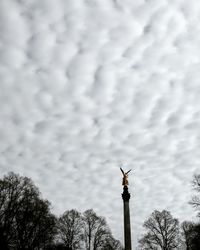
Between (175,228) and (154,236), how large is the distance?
14.6 ft

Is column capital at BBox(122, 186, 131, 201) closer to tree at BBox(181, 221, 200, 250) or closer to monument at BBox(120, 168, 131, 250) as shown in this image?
monument at BBox(120, 168, 131, 250)

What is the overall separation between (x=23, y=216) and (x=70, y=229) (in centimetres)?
2135

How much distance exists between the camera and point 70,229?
67688 mm

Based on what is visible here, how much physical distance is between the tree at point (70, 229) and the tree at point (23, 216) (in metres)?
13.7

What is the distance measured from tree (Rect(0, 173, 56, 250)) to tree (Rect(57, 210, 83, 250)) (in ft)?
44.9

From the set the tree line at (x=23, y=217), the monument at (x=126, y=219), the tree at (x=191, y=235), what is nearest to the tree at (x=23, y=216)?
the tree line at (x=23, y=217)

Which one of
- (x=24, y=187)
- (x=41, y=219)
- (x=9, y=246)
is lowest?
(x=9, y=246)

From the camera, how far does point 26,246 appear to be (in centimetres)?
5144

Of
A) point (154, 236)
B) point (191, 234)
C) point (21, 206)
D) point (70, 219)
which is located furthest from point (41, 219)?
point (191, 234)

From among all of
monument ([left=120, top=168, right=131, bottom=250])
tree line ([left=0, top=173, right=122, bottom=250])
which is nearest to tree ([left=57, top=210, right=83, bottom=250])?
tree line ([left=0, top=173, right=122, bottom=250])

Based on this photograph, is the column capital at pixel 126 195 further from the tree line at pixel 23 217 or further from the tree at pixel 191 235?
the tree at pixel 191 235

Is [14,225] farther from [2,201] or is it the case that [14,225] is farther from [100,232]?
[100,232]

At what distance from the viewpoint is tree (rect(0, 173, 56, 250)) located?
46312mm

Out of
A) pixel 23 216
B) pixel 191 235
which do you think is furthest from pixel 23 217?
pixel 191 235
